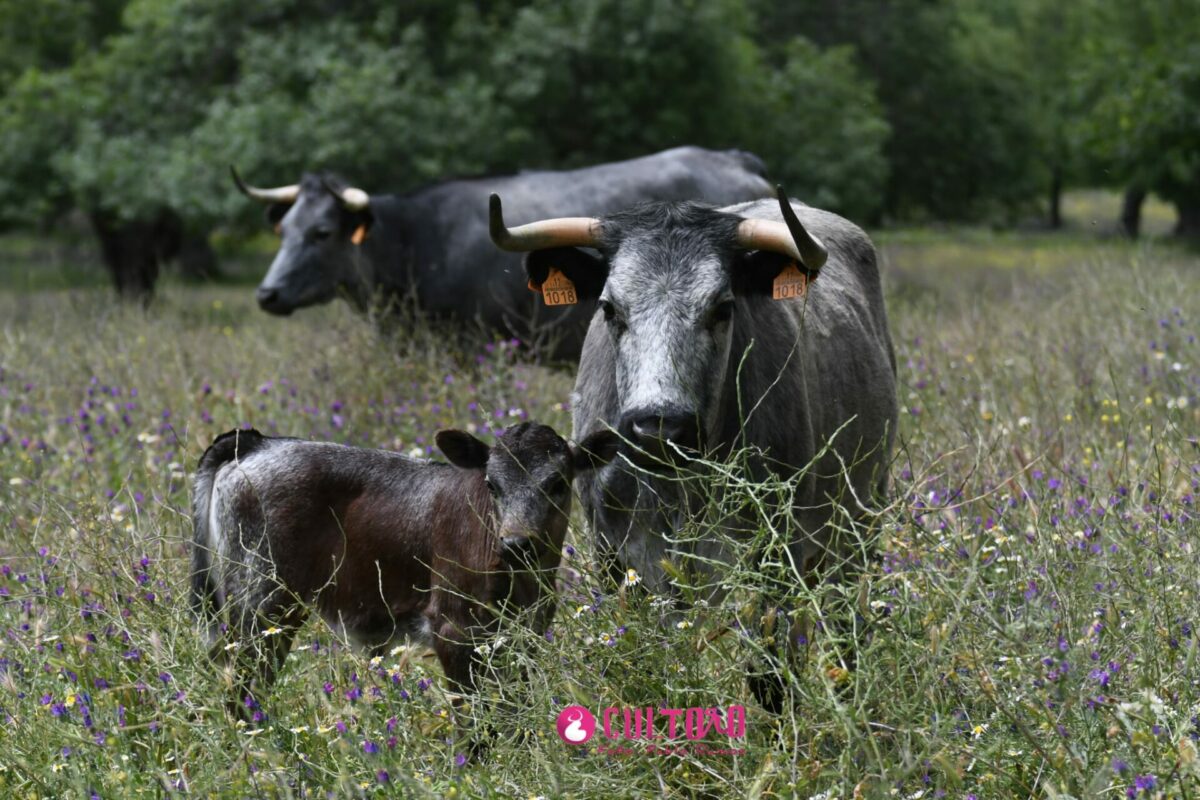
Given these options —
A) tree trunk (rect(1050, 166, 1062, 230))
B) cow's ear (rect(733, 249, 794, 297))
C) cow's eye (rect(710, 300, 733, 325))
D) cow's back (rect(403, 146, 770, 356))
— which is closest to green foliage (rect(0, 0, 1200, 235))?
cow's back (rect(403, 146, 770, 356))

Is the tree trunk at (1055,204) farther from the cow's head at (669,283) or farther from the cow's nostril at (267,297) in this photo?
the cow's head at (669,283)

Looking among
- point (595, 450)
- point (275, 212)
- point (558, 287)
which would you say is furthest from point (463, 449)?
point (275, 212)

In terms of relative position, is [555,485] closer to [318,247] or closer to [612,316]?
[612,316]

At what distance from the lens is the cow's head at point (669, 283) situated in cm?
408

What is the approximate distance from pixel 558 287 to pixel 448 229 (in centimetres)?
623

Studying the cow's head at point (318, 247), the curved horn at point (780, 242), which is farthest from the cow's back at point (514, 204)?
the curved horn at point (780, 242)

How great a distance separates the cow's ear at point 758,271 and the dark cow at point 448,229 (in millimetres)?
5622

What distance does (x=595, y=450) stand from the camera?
4199 millimetres

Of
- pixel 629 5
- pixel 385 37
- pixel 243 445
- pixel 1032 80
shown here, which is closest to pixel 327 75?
pixel 385 37

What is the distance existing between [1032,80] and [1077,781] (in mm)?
45474

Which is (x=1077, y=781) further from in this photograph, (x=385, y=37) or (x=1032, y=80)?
(x=1032, y=80)

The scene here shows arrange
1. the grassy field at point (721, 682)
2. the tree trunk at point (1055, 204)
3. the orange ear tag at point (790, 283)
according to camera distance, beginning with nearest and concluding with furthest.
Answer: the grassy field at point (721, 682) < the orange ear tag at point (790, 283) < the tree trunk at point (1055, 204)

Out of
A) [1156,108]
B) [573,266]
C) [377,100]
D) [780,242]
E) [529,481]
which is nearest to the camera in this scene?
[529,481]

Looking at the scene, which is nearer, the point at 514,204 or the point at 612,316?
the point at 612,316
